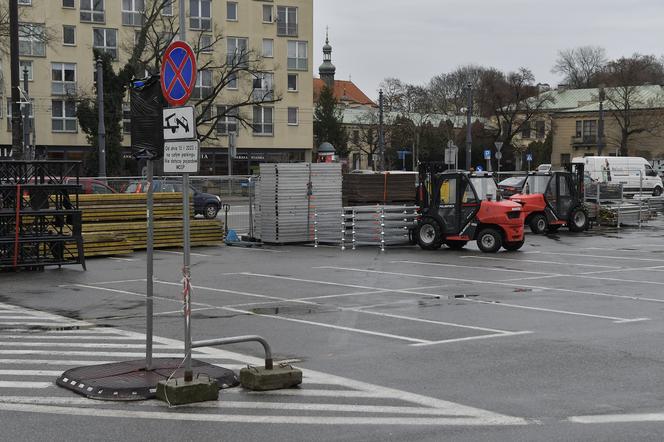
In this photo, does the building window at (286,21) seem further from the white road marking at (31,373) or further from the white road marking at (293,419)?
the white road marking at (293,419)

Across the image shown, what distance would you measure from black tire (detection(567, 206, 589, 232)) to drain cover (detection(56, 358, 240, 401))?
25.6m

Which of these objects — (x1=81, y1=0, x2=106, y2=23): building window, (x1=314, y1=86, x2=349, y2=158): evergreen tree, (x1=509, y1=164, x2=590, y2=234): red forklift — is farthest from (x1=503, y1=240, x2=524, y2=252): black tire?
(x1=314, y1=86, x2=349, y2=158): evergreen tree

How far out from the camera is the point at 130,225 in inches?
1008

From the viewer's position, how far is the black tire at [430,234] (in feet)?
84.5

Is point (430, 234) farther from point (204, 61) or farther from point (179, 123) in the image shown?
point (204, 61)

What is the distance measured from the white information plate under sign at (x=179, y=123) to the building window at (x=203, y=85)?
61.7m

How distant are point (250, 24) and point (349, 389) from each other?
67064 mm

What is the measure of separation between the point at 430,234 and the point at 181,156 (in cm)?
1819

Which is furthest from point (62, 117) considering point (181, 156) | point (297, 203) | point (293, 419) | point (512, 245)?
point (293, 419)

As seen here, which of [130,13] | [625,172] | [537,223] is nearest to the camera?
[537,223]

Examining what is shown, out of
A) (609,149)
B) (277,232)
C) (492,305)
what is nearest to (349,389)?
(492,305)

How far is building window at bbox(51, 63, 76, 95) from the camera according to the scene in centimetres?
6619

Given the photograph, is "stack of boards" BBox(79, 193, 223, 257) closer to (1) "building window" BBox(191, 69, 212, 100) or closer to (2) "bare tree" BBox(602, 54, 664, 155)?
(1) "building window" BBox(191, 69, 212, 100)

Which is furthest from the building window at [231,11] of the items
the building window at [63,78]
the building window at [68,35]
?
the building window at [63,78]
